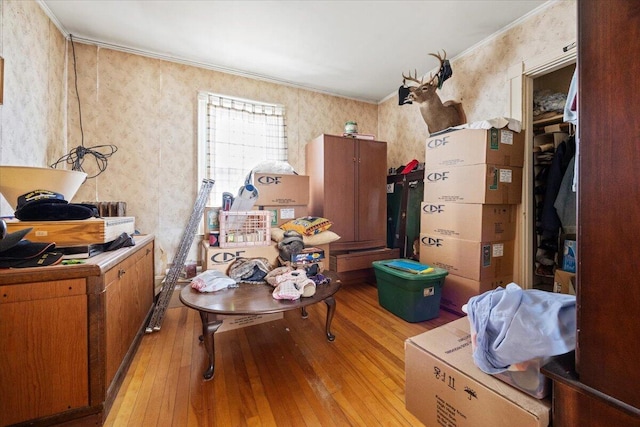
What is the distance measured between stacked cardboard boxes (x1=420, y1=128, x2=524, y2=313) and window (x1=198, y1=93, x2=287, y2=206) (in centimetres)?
191

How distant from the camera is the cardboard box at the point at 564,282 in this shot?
7.04 ft

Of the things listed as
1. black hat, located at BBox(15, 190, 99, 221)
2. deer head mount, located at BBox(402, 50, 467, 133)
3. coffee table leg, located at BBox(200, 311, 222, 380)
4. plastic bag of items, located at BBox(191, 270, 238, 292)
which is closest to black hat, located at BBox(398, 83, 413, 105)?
deer head mount, located at BBox(402, 50, 467, 133)

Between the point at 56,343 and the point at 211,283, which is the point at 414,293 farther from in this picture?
the point at 56,343

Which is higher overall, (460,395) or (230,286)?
(230,286)

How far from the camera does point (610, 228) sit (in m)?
0.59

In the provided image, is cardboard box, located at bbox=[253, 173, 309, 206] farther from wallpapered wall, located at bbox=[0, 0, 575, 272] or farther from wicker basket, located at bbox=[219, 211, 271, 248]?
wallpapered wall, located at bbox=[0, 0, 575, 272]

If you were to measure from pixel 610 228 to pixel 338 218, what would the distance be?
8.11 feet

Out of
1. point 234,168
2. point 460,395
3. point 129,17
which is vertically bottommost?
point 460,395

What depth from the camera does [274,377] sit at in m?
1.41

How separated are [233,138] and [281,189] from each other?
949 millimetres

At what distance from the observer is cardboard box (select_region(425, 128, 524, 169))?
2.08 m

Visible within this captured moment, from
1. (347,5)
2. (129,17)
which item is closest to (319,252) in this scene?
(347,5)

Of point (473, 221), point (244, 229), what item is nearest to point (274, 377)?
point (244, 229)

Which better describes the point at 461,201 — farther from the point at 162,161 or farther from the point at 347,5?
the point at 162,161
